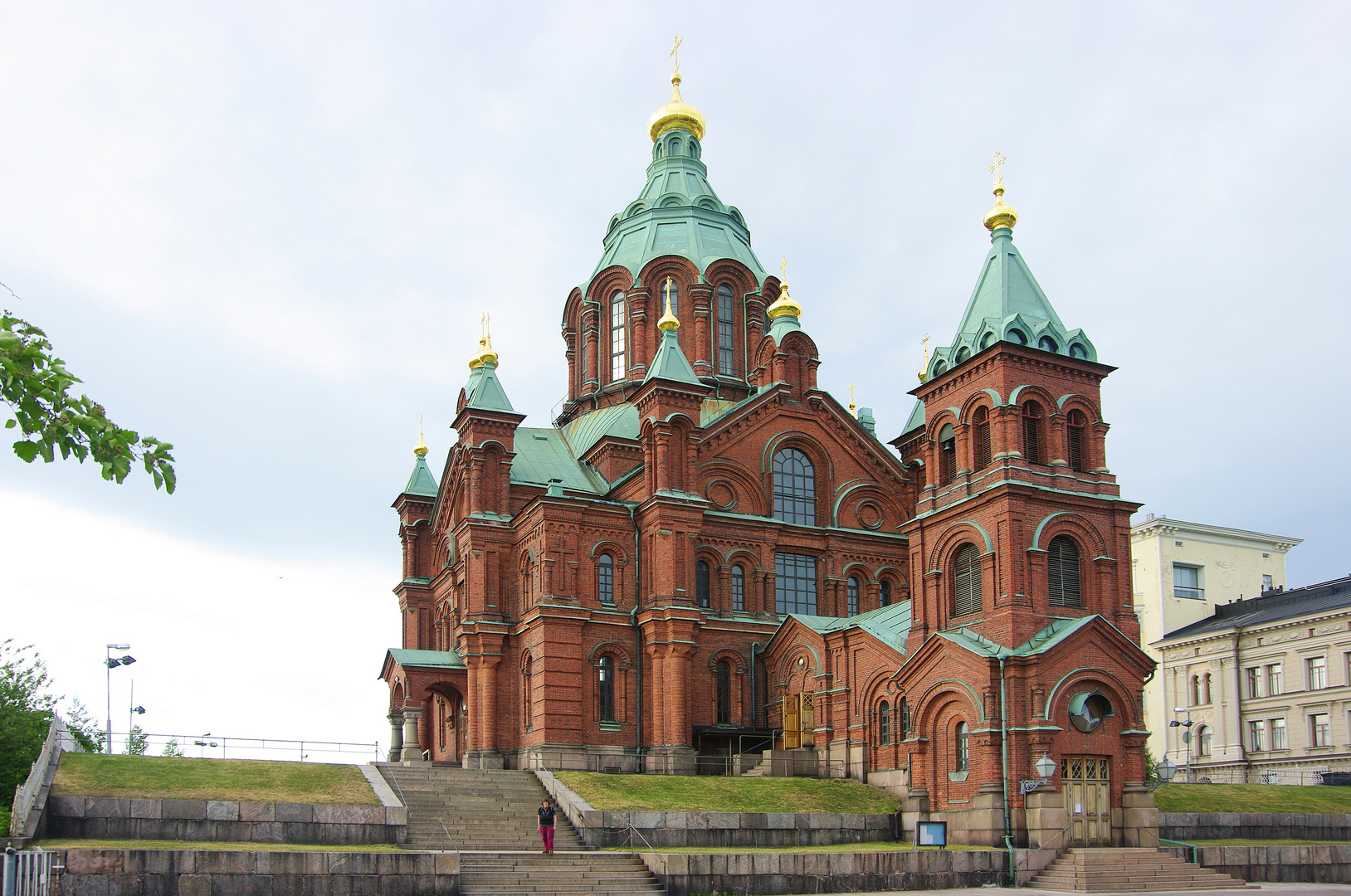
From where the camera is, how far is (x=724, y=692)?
40.7m

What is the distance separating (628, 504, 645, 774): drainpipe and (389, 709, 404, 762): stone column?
795 centimetres

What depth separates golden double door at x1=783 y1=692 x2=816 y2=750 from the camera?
37.4 m

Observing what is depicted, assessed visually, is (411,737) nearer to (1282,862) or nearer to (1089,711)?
(1089,711)

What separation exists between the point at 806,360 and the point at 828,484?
14.8ft

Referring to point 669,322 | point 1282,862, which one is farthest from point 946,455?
point 1282,862

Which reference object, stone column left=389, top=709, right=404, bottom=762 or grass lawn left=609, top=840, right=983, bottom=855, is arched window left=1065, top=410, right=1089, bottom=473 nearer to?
grass lawn left=609, top=840, right=983, bottom=855

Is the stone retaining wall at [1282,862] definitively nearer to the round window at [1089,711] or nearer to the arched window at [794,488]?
the round window at [1089,711]

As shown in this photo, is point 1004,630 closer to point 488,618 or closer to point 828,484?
point 828,484

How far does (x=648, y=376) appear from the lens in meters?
41.0

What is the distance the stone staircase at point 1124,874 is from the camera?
91.8 feet

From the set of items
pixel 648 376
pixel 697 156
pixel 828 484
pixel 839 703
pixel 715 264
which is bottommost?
pixel 839 703

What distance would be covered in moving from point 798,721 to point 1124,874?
11.4 metres

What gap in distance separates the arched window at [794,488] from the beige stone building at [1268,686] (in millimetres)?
20189

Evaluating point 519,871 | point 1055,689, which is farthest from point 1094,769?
point 519,871
